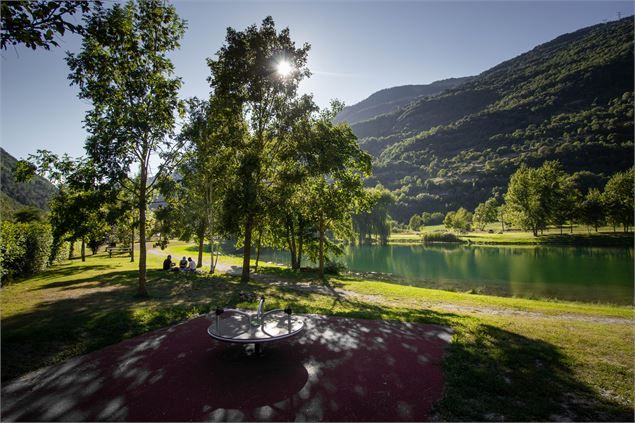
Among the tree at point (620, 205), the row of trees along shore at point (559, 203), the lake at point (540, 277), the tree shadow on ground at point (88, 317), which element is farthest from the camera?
the row of trees along shore at point (559, 203)

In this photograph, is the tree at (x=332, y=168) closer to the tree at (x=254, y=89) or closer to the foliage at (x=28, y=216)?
the tree at (x=254, y=89)

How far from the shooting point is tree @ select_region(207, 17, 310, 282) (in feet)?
63.8

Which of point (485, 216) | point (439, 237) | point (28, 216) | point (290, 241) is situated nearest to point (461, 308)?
point (290, 241)

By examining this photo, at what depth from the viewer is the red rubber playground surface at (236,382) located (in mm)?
5699

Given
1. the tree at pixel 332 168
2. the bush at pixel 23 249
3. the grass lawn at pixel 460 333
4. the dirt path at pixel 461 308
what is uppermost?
the tree at pixel 332 168

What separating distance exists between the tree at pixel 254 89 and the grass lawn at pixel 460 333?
18.5ft

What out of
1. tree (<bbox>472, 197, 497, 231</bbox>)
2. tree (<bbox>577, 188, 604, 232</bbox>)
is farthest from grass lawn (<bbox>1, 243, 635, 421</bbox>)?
tree (<bbox>472, 197, 497, 231</bbox>)

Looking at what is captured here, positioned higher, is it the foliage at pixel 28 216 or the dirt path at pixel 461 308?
the foliage at pixel 28 216

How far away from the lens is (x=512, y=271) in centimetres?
3956

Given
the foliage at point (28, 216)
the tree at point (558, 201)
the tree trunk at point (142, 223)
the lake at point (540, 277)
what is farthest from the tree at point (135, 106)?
the tree at point (558, 201)

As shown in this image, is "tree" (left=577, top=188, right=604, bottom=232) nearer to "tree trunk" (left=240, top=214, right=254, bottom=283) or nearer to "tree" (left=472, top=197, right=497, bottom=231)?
"tree" (left=472, top=197, right=497, bottom=231)

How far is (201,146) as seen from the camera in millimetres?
16734

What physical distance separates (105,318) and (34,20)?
8.82 m

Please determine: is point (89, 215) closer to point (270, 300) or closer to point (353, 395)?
point (270, 300)
